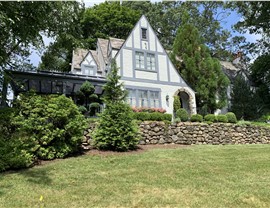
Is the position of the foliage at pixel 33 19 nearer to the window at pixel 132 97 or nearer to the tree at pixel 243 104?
the window at pixel 132 97

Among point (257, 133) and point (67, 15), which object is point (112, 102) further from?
point (257, 133)

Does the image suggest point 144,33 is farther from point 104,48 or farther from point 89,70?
point 89,70

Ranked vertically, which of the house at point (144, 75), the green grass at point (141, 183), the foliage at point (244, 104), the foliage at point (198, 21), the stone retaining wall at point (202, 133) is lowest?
the green grass at point (141, 183)

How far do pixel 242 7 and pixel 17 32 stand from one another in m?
20.7

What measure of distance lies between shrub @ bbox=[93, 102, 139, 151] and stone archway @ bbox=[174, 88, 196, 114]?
8230 mm

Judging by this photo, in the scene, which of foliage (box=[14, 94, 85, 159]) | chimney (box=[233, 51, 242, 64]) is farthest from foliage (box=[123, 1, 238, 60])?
foliage (box=[14, 94, 85, 159])

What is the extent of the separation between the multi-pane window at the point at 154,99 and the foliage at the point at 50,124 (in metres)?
8.28

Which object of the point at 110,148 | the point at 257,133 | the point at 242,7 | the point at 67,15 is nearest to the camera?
the point at 110,148

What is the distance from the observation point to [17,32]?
862 cm

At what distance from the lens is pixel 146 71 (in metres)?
16.6

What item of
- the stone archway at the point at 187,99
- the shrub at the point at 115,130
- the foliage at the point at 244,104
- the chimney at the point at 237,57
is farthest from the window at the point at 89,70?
the chimney at the point at 237,57

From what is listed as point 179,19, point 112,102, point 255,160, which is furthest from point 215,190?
point 179,19

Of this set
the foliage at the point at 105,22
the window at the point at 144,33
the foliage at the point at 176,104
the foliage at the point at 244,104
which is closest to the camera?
the foliage at the point at 176,104

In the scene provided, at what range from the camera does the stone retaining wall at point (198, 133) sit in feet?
37.6
